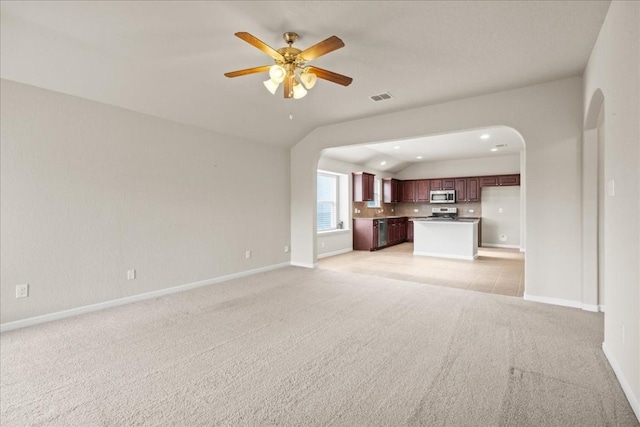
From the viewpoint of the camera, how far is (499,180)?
8773 mm

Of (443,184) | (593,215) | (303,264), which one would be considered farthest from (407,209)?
(593,215)

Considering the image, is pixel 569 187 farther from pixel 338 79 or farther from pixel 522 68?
pixel 338 79

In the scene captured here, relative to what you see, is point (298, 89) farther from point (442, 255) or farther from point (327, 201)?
point (442, 255)

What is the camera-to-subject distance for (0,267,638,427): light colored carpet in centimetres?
170

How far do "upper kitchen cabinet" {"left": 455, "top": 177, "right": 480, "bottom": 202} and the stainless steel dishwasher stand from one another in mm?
2655

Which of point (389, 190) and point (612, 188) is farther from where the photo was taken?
point (389, 190)

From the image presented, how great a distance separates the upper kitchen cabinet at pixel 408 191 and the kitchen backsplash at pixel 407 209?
1.13 ft

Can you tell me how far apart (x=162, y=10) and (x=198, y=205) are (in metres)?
2.73

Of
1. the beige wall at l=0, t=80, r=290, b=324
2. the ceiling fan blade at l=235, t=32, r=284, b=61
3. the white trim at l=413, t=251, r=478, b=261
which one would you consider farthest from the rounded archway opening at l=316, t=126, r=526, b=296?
the ceiling fan blade at l=235, t=32, r=284, b=61

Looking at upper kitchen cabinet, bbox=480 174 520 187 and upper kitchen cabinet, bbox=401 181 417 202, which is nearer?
upper kitchen cabinet, bbox=480 174 520 187

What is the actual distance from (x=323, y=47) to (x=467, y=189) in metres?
8.32

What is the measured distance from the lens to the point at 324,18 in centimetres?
240

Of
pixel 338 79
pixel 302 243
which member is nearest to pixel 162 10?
pixel 338 79

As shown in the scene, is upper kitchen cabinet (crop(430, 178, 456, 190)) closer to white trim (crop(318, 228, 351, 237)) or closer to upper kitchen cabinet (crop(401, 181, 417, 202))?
upper kitchen cabinet (crop(401, 181, 417, 202))
